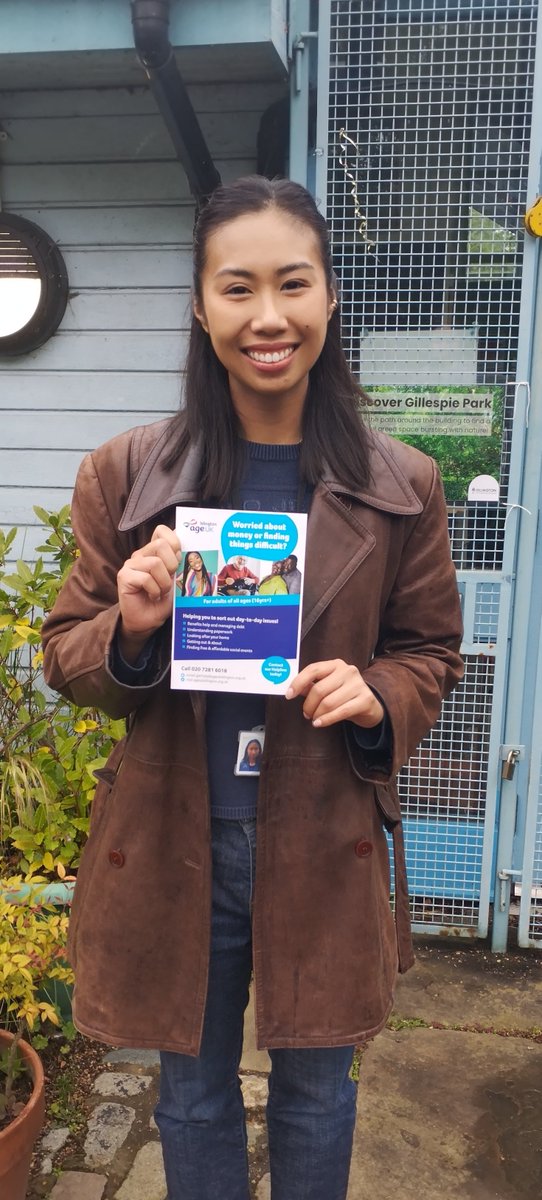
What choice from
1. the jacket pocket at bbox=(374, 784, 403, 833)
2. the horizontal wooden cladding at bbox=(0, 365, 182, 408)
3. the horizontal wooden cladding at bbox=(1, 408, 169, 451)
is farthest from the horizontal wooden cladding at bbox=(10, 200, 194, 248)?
the jacket pocket at bbox=(374, 784, 403, 833)

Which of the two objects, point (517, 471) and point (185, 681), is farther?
point (517, 471)

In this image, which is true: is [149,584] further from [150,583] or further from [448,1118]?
[448,1118]

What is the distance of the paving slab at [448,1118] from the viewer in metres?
2.23

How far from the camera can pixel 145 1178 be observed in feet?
7.28

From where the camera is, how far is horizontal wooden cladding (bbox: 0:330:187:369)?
348cm

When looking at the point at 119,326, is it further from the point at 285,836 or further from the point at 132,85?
the point at 285,836

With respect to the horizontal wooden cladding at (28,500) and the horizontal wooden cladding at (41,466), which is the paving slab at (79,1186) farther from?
the horizontal wooden cladding at (41,466)

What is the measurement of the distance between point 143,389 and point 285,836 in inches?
96.8

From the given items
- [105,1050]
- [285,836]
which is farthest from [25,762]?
[285,836]

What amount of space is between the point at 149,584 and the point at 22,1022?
1429 mm

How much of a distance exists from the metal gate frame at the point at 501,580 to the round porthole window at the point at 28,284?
1081 millimetres


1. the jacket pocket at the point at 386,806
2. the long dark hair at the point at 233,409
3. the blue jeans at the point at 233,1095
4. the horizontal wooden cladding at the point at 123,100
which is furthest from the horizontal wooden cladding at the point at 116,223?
the blue jeans at the point at 233,1095

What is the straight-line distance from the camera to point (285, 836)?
148 centimetres

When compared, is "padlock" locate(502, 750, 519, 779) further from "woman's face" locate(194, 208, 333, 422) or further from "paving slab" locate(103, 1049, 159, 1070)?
"woman's face" locate(194, 208, 333, 422)
